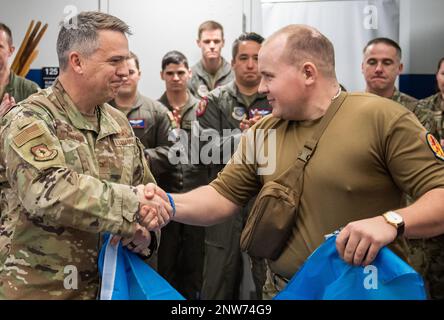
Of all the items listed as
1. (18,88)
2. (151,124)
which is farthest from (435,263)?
(18,88)

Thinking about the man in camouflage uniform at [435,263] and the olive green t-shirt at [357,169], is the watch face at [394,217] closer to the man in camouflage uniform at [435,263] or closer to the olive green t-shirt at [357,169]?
the olive green t-shirt at [357,169]

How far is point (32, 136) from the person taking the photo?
1.61m

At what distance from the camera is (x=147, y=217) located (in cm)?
177

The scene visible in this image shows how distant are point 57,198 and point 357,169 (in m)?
0.91

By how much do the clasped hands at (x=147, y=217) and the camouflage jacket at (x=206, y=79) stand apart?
3.06 m

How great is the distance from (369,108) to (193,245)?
8.24 feet

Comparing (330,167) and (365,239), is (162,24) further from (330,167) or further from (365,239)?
(365,239)

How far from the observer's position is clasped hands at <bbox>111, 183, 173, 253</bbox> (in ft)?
5.72

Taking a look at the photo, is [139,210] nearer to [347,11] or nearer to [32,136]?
[32,136]

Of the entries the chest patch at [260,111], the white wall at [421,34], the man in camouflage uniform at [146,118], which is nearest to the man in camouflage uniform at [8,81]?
the man in camouflage uniform at [146,118]

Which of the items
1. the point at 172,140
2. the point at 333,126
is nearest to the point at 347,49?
the point at 172,140

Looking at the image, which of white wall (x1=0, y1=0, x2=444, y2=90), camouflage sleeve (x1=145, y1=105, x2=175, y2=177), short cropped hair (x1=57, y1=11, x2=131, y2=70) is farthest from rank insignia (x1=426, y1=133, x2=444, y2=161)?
white wall (x1=0, y1=0, x2=444, y2=90)

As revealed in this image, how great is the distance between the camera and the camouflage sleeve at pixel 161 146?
3.71 metres
